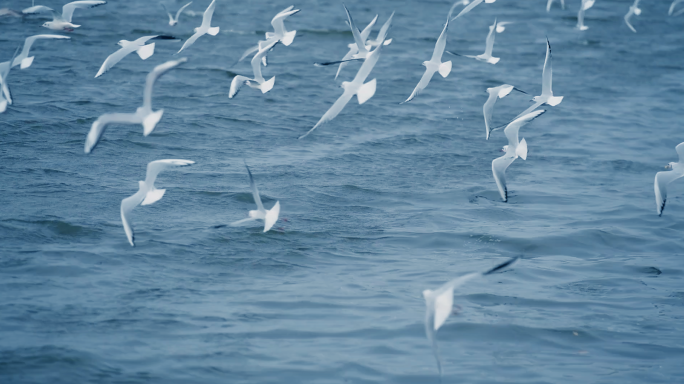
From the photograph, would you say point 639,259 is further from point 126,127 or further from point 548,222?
point 126,127

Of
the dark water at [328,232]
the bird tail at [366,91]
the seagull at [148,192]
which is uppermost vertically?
the bird tail at [366,91]

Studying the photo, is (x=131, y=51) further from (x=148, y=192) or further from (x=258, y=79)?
(x=148, y=192)

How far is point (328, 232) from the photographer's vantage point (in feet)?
35.5

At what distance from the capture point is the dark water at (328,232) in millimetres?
7918

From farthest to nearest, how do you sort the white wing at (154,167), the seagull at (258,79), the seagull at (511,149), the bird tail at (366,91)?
the seagull at (258,79)
the seagull at (511,149)
the bird tail at (366,91)
the white wing at (154,167)

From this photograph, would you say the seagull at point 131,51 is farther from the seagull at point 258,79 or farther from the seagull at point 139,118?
the seagull at point 139,118

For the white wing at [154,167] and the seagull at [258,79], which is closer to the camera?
the white wing at [154,167]

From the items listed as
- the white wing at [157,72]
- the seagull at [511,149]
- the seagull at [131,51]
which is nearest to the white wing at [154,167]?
the white wing at [157,72]

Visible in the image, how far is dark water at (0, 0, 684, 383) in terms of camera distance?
26.0 ft

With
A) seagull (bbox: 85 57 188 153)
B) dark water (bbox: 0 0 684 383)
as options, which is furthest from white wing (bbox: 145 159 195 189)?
Result: dark water (bbox: 0 0 684 383)

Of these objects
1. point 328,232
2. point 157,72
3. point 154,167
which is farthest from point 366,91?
point 154,167

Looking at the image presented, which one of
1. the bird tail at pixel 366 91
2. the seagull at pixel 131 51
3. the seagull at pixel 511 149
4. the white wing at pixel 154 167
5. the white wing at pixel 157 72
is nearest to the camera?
the white wing at pixel 157 72

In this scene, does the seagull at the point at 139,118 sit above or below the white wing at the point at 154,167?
above

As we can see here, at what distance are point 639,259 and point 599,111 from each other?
774 centimetres
